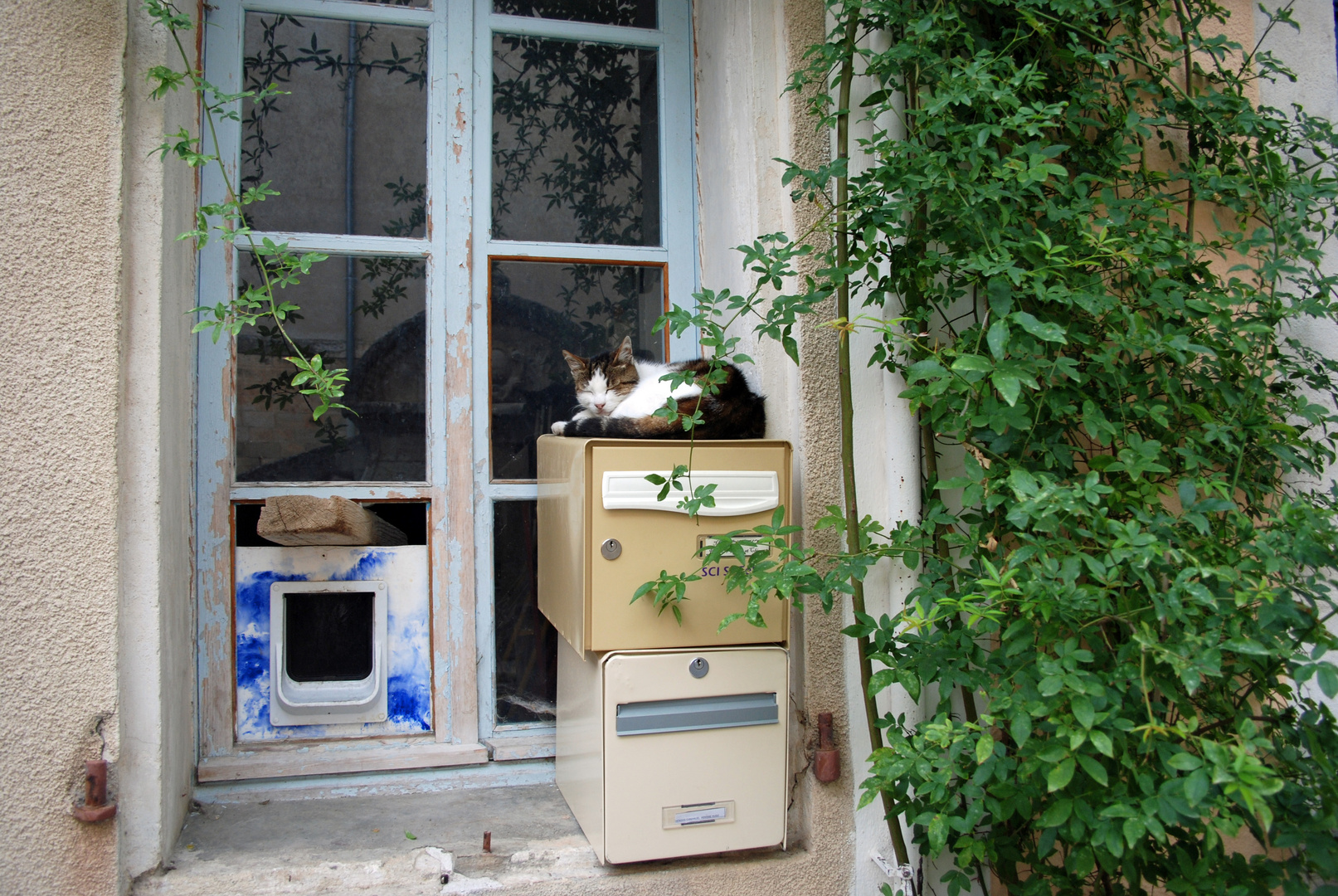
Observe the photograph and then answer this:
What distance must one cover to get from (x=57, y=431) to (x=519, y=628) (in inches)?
38.8

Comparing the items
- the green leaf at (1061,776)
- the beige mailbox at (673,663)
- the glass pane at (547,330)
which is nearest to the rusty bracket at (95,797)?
the beige mailbox at (673,663)

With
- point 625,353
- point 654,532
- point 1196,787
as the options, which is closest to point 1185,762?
point 1196,787

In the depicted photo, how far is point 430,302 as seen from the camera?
5.98ft

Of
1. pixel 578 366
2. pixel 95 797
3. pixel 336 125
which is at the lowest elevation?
pixel 95 797

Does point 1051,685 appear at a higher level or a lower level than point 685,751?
higher

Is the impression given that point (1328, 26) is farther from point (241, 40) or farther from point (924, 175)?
point (241, 40)

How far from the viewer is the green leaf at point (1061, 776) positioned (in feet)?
3.05

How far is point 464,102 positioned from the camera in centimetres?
187

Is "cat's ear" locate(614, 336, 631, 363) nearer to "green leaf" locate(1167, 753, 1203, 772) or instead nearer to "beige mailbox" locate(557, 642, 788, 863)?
"beige mailbox" locate(557, 642, 788, 863)

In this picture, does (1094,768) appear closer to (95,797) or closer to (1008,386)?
(1008,386)

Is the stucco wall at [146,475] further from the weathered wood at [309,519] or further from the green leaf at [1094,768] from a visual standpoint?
the green leaf at [1094,768]

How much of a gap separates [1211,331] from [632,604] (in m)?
1.21

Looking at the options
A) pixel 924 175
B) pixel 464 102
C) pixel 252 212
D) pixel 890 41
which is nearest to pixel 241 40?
pixel 252 212

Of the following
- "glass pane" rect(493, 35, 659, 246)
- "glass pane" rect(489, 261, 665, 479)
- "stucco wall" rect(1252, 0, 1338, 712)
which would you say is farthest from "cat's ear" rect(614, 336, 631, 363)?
"stucco wall" rect(1252, 0, 1338, 712)
